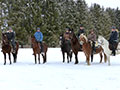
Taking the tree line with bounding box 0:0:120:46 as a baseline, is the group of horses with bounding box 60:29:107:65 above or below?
below

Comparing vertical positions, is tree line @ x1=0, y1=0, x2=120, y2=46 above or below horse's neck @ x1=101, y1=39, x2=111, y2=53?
above

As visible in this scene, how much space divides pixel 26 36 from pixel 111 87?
127ft

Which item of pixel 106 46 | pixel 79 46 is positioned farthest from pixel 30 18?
pixel 106 46

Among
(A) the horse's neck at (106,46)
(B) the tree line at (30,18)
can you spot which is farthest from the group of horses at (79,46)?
(B) the tree line at (30,18)

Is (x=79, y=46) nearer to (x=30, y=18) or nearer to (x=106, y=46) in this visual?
(x=106, y=46)

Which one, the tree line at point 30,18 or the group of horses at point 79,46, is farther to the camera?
the tree line at point 30,18

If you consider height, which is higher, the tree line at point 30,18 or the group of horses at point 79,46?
the tree line at point 30,18

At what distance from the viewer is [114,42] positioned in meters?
13.8

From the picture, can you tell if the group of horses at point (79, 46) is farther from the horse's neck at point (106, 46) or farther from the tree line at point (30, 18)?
the tree line at point (30, 18)

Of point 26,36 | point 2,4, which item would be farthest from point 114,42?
point 2,4

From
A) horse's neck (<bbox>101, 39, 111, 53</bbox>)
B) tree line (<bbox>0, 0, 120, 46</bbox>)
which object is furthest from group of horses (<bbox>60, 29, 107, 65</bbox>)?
tree line (<bbox>0, 0, 120, 46</bbox>)

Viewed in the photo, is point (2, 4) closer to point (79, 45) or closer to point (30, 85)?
point (79, 45)

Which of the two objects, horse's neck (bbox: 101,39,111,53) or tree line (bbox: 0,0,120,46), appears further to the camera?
tree line (bbox: 0,0,120,46)

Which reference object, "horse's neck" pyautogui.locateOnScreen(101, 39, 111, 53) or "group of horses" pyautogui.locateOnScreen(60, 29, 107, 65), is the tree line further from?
"horse's neck" pyautogui.locateOnScreen(101, 39, 111, 53)
